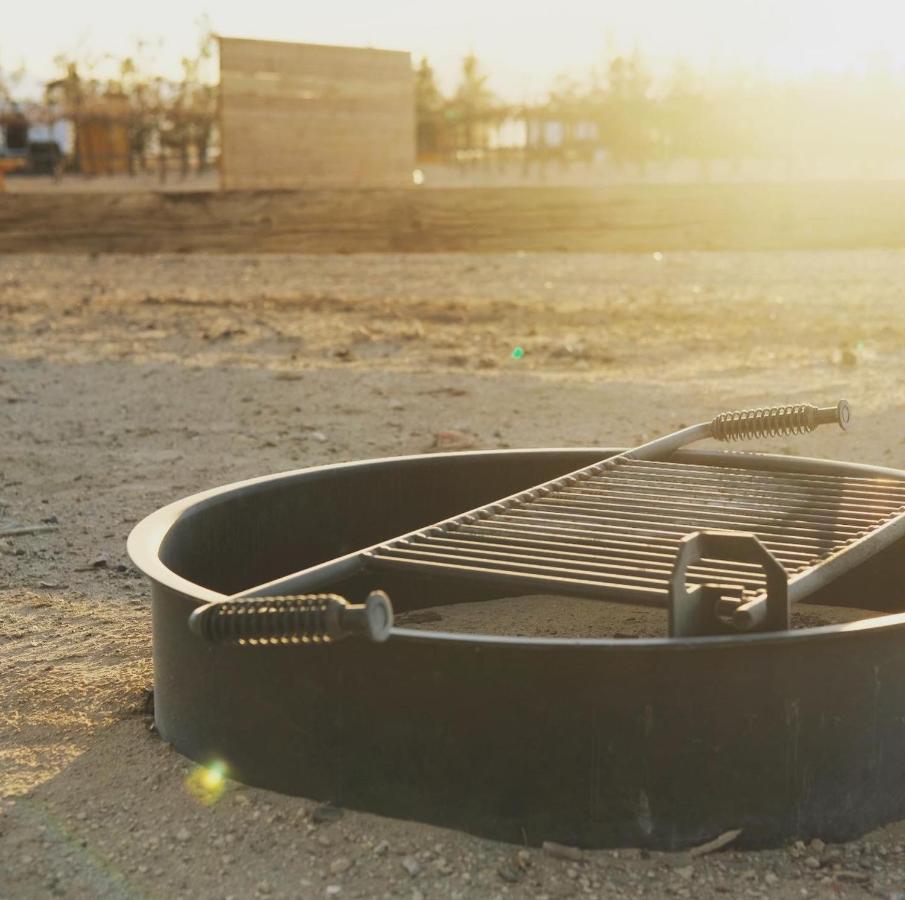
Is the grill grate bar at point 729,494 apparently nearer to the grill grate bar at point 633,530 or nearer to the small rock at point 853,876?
the grill grate bar at point 633,530

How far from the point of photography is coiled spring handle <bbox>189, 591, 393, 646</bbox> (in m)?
1.68

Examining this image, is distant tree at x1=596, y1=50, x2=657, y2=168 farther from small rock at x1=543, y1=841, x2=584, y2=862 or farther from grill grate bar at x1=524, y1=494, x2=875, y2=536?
small rock at x1=543, y1=841, x2=584, y2=862

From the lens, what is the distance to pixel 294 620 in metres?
1.70

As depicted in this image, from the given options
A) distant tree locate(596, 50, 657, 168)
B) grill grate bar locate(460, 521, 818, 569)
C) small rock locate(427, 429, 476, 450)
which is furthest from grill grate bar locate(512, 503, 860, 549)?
distant tree locate(596, 50, 657, 168)

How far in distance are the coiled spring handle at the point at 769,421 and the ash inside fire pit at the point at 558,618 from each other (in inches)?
16.4

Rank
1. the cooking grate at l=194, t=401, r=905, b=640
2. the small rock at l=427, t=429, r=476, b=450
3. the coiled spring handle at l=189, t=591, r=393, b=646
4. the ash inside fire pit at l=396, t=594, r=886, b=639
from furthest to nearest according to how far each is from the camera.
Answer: the small rock at l=427, t=429, r=476, b=450 < the ash inside fire pit at l=396, t=594, r=886, b=639 < the cooking grate at l=194, t=401, r=905, b=640 < the coiled spring handle at l=189, t=591, r=393, b=646

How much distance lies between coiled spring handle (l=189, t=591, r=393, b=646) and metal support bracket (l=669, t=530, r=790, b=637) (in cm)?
43

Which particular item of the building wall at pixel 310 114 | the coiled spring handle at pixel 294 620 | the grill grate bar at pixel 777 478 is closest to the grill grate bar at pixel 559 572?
the coiled spring handle at pixel 294 620

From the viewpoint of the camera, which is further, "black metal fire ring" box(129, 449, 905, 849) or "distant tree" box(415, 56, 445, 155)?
"distant tree" box(415, 56, 445, 155)

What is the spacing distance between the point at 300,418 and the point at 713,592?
3242mm

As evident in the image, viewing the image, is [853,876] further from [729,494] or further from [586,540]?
[729,494]

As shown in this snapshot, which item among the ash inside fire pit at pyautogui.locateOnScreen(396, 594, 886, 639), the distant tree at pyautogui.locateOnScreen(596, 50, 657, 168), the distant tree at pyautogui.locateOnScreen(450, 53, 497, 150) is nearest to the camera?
the ash inside fire pit at pyautogui.locateOnScreen(396, 594, 886, 639)

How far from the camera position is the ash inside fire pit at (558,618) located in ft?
9.96

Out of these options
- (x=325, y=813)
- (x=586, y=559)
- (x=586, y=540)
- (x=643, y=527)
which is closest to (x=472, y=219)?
(x=643, y=527)
